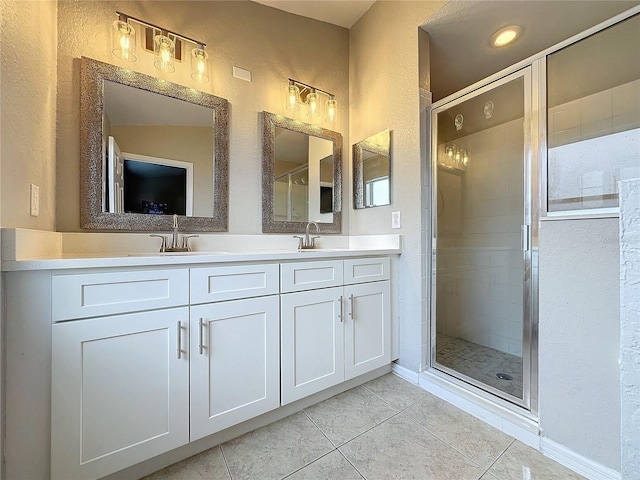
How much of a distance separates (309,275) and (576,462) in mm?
1438

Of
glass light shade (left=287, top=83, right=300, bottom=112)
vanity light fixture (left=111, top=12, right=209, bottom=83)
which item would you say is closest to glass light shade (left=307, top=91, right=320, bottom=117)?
glass light shade (left=287, top=83, right=300, bottom=112)

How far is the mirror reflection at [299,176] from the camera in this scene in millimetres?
1975

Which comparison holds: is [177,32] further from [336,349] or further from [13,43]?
[336,349]

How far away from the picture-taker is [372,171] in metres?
2.20

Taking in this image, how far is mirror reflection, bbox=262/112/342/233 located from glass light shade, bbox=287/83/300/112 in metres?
0.12

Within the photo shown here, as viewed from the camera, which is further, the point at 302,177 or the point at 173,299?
the point at 302,177

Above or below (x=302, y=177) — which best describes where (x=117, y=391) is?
below

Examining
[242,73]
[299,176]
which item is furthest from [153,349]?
[242,73]

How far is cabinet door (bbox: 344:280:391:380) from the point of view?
66.0 inches

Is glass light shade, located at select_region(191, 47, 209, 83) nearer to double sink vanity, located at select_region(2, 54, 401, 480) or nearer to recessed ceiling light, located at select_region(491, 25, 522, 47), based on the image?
double sink vanity, located at select_region(2, 54, 401, 480)

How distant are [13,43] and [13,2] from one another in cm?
16

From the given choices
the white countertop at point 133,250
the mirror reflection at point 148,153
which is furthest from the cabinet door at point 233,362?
the mirror reflection at point 148,153

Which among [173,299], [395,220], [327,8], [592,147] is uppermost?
[327,8]

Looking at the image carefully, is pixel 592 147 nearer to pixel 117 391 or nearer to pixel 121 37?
pixel 117 391
